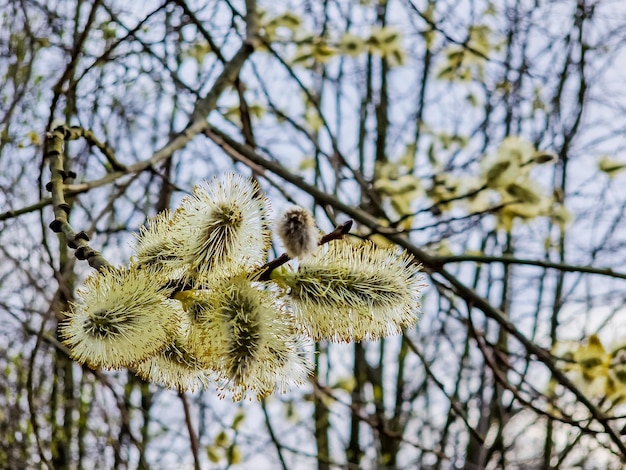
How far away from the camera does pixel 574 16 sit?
448 cm

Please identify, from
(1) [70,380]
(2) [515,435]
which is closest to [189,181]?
(1) [70,380]

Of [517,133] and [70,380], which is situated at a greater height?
[517,133]

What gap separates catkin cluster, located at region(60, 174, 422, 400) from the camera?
3.84 ft

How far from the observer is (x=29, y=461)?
361 cm

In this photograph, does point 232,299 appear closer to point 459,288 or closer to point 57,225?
point 57,225

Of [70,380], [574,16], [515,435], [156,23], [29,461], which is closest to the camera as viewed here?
[156,23]

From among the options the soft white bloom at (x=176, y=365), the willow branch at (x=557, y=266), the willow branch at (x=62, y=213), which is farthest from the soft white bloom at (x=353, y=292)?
the willow branch at (x=557, y=266)

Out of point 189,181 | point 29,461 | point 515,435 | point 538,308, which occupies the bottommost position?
point 29,461

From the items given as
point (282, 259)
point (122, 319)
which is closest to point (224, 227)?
point (282, 259)

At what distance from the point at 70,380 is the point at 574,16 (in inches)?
136

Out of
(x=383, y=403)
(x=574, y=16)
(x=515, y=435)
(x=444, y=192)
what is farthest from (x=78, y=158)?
(x=515, y=435)

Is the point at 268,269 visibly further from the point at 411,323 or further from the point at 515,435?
the point at 515,435

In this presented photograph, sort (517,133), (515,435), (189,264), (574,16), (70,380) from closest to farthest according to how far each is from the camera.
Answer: (189,264) < (70,380) < (574,16) < (517,133) < (515,435)

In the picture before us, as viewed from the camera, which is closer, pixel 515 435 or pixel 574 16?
pixel 574 16
